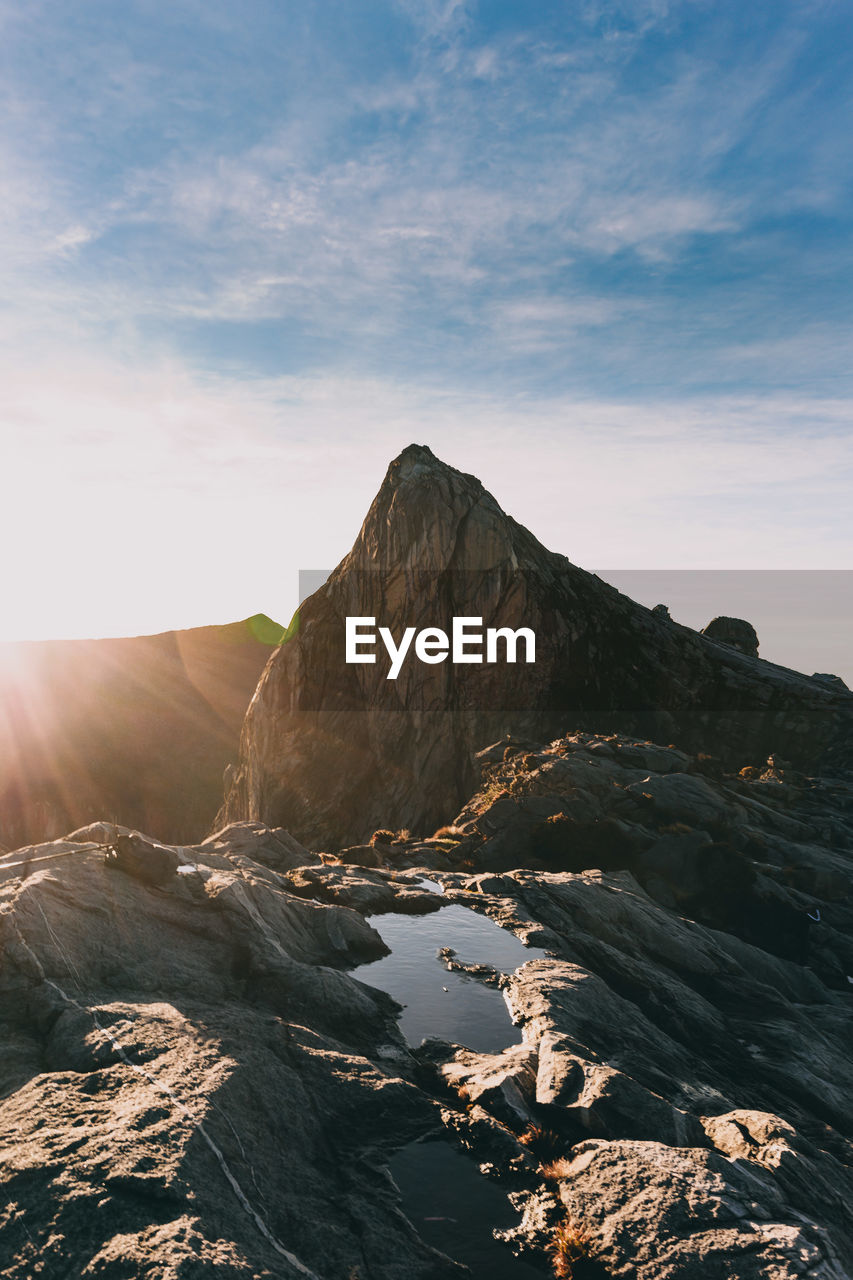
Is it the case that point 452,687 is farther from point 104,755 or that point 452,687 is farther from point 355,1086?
point 104,755

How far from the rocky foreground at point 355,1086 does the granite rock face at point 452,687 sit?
61281 mm

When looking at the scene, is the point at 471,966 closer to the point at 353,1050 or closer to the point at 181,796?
the point at 353,1050

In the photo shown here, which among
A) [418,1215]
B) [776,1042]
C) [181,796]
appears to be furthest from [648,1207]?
[181,796]

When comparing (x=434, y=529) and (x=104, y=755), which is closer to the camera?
(x=434, y=529)

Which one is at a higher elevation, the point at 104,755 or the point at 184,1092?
the point at 184,1092

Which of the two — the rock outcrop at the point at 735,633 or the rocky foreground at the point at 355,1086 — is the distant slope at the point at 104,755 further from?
the rocky foreground at the point at 355,1086

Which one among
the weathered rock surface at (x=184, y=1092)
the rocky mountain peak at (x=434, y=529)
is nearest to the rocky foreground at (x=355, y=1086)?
the weathered rock surface at (x=184, y=1092)

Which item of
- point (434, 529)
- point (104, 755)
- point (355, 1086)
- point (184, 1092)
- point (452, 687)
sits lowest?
point (104, 755)

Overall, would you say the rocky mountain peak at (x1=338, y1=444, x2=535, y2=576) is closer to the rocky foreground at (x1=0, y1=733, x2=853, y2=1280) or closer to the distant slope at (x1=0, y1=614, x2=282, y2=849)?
the rocky foreground at (x1=0, y1=733, x2=853, y2=1280)

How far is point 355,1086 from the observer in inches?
617

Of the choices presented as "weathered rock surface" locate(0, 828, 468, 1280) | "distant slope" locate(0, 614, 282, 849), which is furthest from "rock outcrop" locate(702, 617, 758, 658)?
"weathered rock surface" locate(0, 828, 468, 1280)

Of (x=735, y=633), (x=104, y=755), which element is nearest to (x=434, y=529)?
(x=735, y=633)

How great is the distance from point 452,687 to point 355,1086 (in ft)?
275

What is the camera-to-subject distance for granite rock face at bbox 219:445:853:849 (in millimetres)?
93312
